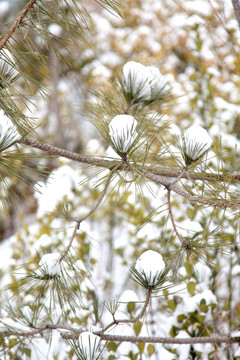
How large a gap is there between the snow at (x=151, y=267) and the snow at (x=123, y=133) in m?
Result: 0.18

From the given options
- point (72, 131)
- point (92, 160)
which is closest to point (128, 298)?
point (92, 160)

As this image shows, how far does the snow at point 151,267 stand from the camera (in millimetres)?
604

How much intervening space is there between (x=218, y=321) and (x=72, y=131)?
204cm

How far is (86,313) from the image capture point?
3.24ft

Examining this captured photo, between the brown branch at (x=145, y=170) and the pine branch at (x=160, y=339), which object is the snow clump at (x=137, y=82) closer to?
the brown branch at (x=145, y=170)

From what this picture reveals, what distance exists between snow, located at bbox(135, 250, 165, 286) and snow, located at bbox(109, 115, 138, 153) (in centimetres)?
18

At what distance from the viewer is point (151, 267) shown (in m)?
0.60

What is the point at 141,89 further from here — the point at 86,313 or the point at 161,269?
the point at 86,313

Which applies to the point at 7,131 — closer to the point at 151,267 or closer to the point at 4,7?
the point at 151,267

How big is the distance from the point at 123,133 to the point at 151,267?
0.23m

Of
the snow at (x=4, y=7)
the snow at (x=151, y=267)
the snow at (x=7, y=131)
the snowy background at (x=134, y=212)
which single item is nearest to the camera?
the snow at (x=7, y=131)

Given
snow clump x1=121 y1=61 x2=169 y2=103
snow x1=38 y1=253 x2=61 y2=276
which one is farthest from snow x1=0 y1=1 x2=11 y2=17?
snow x1=38 y1=253 x2=61 y2=276

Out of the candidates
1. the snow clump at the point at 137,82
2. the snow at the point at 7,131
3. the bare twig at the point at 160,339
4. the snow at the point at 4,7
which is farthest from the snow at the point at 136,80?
the snow at the point at 4,7

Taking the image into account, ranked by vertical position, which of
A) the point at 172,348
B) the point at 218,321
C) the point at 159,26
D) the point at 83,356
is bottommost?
the point at 83,356
